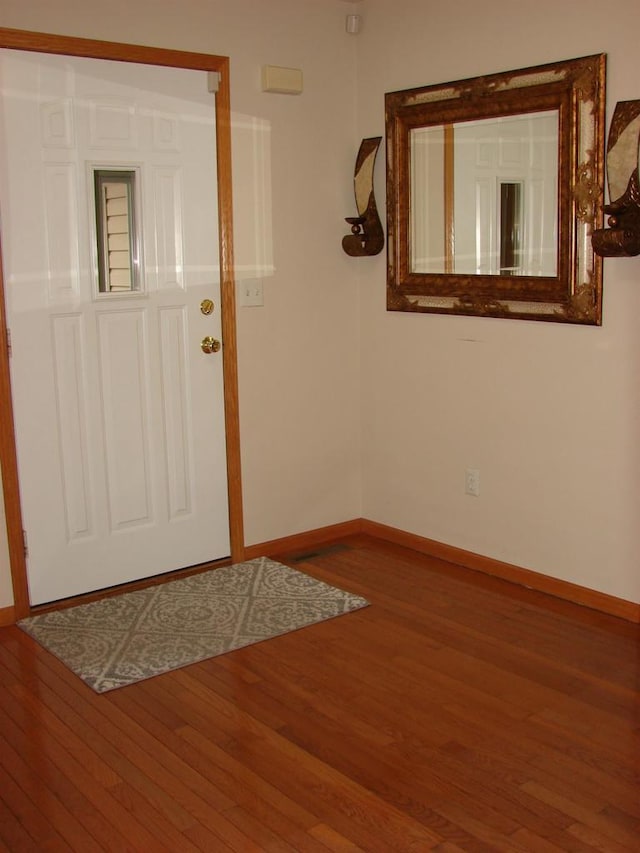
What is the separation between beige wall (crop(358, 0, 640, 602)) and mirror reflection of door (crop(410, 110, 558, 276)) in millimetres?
228

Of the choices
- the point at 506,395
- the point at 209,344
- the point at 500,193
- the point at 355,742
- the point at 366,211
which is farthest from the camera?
the point at 366,211

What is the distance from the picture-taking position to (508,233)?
12.7 ft

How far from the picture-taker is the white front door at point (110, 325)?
12.1 ft

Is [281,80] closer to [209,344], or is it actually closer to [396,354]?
[209,344]

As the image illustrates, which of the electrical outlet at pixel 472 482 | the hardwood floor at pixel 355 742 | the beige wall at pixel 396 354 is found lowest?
the hardwood floor at pixel 355 742

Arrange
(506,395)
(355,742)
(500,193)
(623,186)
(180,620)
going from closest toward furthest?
(355,742)
(623,186)
(180,620)
(500,193)
(506,395)

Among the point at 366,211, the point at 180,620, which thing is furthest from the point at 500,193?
the point at 180,620

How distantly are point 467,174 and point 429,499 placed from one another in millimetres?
1455

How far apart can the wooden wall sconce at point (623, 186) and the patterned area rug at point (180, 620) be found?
5.50ft

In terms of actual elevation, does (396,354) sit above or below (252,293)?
below

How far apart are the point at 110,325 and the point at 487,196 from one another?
5.32ft

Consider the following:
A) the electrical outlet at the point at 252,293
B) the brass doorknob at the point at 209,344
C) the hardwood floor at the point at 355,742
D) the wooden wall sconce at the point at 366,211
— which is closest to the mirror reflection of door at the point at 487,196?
the wooden wall sconce at the point at 366,211

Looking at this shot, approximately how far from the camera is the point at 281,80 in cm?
421

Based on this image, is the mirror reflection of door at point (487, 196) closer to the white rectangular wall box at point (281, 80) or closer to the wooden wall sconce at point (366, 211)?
the wooden wall sconce at point (366, 211)
